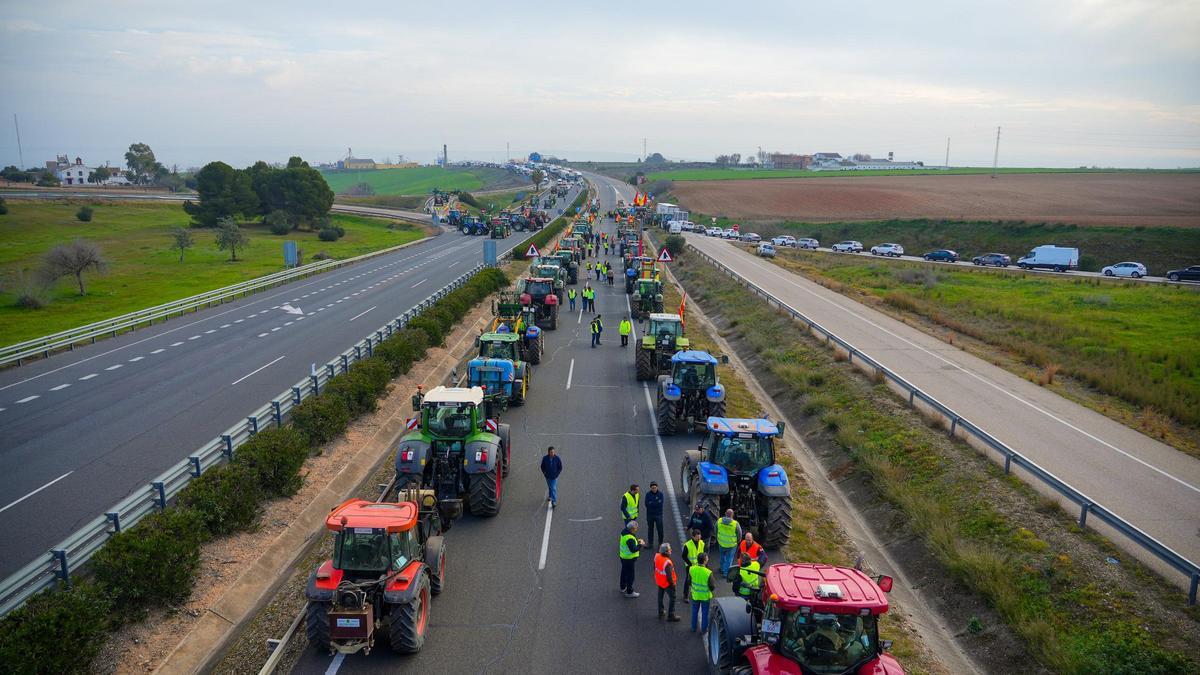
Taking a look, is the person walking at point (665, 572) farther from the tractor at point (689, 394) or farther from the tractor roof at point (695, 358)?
the tractor roof at point (695, 358)

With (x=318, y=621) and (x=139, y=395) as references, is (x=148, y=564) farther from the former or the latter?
(x=139, y=395)

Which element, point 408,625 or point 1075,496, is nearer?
point 408,625

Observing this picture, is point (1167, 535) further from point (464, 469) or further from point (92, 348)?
point (92, 348)

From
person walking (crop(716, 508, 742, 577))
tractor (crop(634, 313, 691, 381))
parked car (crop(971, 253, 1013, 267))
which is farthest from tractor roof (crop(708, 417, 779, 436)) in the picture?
parked car (crop(971, 253, 1013, 267))

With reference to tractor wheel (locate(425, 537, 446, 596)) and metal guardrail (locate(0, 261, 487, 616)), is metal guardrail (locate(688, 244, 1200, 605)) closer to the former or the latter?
tractor wheel (locate(425, 537, 446, 596))

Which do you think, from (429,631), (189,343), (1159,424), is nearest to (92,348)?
(189,343)

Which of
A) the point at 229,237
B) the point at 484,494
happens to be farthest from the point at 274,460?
the point at 229,237
